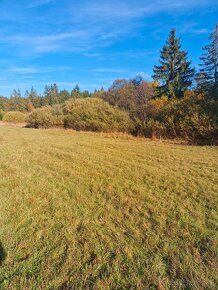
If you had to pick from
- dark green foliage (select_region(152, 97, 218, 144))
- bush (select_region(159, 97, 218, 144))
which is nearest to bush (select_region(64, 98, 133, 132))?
dark green foliage (select_region(152, 97, 218, 144))

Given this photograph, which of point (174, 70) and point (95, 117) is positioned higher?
point (174, 70)

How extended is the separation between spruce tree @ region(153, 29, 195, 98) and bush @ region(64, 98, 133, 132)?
1047 cm

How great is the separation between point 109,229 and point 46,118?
23736mm

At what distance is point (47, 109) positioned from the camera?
26141mm

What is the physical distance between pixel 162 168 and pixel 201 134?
7.90m

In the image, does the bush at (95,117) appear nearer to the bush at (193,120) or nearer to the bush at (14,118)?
the bush at (193,120)

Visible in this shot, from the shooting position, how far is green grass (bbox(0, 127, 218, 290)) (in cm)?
193

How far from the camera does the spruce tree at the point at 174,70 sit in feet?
83.1

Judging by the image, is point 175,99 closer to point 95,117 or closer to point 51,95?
point 95,117

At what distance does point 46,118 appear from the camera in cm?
2442

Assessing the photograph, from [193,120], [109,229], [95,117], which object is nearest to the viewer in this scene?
[109,229]

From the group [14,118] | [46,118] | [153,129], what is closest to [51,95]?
[14,118]

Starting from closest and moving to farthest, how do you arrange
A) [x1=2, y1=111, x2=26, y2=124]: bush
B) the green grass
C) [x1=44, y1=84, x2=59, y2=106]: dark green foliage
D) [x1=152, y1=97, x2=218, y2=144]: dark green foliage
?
the green grass, [x1=152, y1=97, x2=218, y2=144]: dark green foliage, [x1=2, y1=111, x2=26, y2=124]: bush, [x1=44, y1=84, x2=59, y2=106]: dark green foliage

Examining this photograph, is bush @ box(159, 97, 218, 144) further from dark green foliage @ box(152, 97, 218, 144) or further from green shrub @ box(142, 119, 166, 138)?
green shrub @ box(142, 119, 166, 138)
